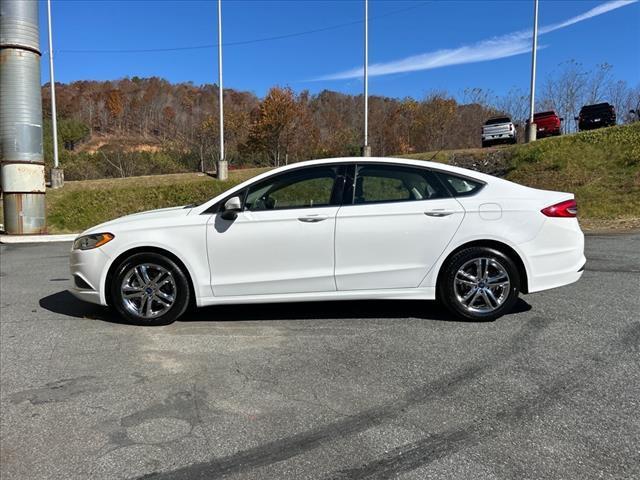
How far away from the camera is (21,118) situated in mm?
15117

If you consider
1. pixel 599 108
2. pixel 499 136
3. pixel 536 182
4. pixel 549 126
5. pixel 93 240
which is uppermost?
pixel 599 108

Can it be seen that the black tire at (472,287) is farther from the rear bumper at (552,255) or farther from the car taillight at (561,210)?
the car taillight at (561,210)

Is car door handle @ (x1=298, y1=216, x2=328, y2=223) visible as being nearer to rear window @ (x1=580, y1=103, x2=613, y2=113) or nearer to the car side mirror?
the car side mirror

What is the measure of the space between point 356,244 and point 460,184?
1195mm

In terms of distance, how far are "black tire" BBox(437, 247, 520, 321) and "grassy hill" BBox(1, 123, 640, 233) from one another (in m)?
10.6

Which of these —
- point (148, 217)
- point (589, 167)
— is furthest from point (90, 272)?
point (589, 167)

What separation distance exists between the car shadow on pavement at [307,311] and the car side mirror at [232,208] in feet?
3.68

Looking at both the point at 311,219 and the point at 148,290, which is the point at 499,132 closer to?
the point at 311,219

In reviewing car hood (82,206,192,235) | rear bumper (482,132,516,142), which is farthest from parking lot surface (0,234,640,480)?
rear bumper (482,132,516,142)

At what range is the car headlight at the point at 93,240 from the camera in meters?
5.24

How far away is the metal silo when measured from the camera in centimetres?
1478

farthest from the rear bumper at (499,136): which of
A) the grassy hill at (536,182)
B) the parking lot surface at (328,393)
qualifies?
the parking lot surface at (328,393)

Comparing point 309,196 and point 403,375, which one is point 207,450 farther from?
point 309,196

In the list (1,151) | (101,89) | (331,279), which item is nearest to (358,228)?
(331,279)
